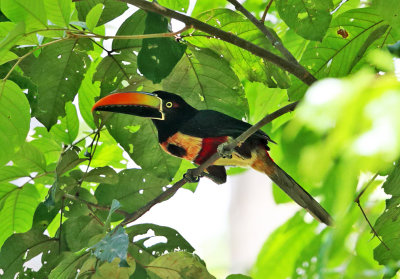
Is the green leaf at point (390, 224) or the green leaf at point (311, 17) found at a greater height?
the green leaf at point (311, 17)

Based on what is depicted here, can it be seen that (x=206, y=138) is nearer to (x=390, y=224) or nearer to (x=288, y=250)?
(x=288, y=250)

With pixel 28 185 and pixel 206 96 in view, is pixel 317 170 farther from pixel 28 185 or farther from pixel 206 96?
pixel 28 185

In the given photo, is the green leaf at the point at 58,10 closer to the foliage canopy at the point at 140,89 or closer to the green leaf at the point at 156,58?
the foliage canopy at the point at 140,89

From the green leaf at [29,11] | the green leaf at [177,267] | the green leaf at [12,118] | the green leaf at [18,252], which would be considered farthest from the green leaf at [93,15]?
the green leaf at [18,252]

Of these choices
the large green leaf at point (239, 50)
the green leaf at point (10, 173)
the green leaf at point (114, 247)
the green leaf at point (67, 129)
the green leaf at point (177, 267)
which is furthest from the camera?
the green leaf at point (67, 129)

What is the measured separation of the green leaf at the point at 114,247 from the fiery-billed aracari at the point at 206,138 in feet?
2.73

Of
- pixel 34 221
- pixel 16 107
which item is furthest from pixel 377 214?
pixel 34 221

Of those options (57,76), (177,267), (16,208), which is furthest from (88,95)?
(177,267)

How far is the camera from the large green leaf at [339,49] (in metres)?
2.01

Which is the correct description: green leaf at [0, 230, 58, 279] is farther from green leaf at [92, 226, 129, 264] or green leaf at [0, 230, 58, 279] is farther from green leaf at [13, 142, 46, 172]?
green leaf at [92, 226, 129, 264]

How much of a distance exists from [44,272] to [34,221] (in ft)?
0.70

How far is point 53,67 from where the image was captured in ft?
7.06

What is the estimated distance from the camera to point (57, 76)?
2164 mm

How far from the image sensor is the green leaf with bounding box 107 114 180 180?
229 cm
